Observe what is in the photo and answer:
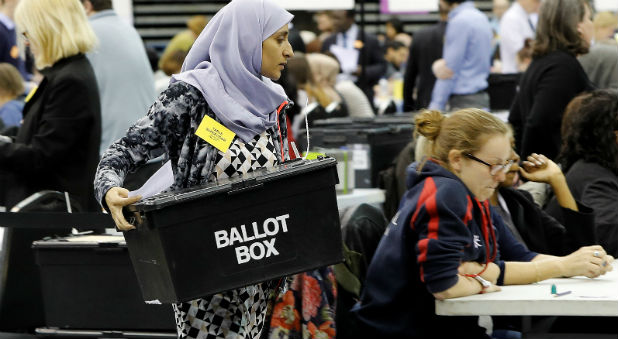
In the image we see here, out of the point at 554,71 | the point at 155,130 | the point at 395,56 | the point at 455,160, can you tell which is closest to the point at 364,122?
the point at 554,71

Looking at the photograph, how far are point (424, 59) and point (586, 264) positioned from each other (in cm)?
576

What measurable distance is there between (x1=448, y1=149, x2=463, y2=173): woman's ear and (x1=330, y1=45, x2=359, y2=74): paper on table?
807 cm

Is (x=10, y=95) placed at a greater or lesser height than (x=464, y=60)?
greater

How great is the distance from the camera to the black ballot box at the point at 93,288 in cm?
454

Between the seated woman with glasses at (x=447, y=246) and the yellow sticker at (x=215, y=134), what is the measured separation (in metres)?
0.79

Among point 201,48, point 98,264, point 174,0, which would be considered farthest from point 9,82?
point 174,0

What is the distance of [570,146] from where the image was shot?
14.9 feet

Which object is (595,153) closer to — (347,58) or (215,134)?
(215,134)

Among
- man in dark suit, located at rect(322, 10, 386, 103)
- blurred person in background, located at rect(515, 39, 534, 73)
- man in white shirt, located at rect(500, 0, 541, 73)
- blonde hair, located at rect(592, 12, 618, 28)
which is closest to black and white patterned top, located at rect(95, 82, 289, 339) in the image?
blonde hair, located at rect(592, 12, 618, 28)

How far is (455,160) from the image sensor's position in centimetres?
351

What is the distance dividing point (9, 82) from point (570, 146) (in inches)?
171

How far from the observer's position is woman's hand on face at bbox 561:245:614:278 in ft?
11.8

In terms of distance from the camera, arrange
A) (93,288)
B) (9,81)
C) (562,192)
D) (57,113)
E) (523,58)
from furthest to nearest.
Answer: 1. (523,58)
2. (9,81)
3. (57,113)
4. (93,288)
5. (562,192)

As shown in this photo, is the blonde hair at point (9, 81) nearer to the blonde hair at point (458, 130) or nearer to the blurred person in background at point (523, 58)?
the blonde hair at point (458, 130)
